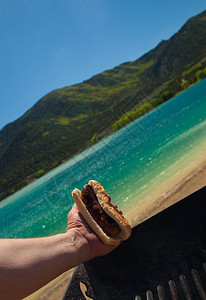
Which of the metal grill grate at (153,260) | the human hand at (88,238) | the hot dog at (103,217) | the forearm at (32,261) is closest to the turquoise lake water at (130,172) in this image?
the metal grill grate at (153,260)

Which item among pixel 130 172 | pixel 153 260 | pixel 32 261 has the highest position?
pixel 32 261

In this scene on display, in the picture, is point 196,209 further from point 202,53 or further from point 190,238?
point 202,53

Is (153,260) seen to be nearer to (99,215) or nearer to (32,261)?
(99,215)

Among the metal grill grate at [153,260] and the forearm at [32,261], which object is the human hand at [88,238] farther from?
the metal grill grate at [153,260]

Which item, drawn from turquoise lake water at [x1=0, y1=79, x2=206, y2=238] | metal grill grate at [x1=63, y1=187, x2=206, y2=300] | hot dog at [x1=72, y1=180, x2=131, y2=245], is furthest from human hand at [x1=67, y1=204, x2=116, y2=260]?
turquoise lake water at [x1=0, y1=79, x2=206, y2=238]

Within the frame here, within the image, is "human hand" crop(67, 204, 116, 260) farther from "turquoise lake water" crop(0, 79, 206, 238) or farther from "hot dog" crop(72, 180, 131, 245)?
"turquoise lake water" crop(0, 79, 206, 238)

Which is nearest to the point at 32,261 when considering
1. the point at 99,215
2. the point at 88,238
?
the point at 88,238

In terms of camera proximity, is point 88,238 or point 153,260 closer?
point 88,238

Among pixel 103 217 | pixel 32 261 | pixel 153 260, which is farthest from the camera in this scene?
pixel 153 260
